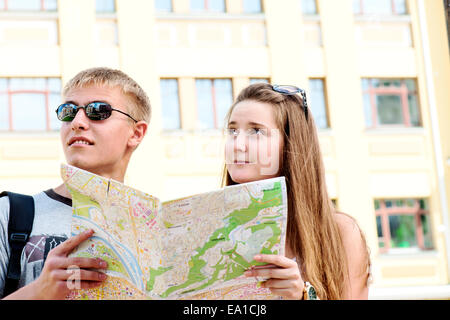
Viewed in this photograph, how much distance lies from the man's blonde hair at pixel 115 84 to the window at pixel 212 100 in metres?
7.23

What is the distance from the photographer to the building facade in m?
8.78

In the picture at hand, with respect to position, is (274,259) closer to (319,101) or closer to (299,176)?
(299,176)

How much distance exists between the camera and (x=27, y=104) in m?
8.84

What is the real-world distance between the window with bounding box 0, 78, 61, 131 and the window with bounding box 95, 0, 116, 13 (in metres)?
1.24

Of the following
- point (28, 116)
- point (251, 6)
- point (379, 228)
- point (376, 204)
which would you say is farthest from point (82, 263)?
point (251, 6)

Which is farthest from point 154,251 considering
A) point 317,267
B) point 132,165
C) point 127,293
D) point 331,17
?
point 331,17

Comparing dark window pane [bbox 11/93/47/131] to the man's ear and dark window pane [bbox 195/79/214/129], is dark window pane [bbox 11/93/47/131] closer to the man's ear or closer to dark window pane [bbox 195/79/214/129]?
dark window pane [bbox 195/79/214/129]

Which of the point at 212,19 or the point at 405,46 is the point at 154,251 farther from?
the point at 405,46

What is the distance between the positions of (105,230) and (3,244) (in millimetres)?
310

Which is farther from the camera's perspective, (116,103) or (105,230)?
(116,103)

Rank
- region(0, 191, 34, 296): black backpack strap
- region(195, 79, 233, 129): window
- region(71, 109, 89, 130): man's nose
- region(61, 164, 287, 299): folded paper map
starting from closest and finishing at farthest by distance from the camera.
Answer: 1. region(61, 164, 287, 299): folded paper map
2. region(0, 191, 34, 296): black backpack strap
3. region(71, 109, 89, 130): man's nose
4. region(195, 79, 233, 129): window

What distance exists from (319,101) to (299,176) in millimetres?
8049

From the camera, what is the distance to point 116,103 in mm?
1761

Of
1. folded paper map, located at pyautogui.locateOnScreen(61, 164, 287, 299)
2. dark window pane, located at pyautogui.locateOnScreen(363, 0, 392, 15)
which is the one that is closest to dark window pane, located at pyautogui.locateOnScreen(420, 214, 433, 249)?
dark window pane, located at pyautogui.locateOnScreen(363, 0, 392, 15)
